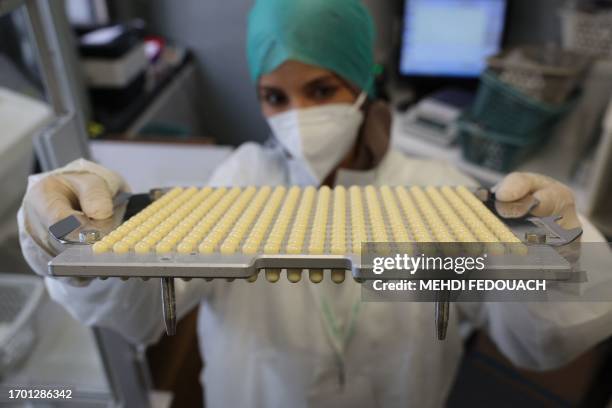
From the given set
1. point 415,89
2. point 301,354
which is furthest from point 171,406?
point 415,89

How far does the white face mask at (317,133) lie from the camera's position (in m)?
0.81

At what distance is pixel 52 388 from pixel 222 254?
347 mm

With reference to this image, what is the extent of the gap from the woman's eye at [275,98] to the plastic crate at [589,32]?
1.26 m

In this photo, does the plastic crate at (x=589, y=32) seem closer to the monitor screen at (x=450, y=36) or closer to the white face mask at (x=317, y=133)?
the monitor screen at (x=450, y=36)

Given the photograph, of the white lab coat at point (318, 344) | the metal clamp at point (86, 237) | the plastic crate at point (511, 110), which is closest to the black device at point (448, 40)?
the plastic crate at point (511, 110)

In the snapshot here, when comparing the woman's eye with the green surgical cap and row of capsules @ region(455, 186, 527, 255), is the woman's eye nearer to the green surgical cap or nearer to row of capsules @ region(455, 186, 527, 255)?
the green surgical cap

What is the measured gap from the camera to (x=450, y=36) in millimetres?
1864

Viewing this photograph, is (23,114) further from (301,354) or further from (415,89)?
(415,89)

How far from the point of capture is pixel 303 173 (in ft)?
2.84

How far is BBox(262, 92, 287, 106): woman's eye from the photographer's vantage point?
83 centimetres

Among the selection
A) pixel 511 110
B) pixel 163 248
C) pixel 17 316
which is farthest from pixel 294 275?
pixel 511 110

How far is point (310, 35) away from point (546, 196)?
44 cm

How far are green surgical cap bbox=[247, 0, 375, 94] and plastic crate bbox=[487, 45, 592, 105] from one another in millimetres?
802

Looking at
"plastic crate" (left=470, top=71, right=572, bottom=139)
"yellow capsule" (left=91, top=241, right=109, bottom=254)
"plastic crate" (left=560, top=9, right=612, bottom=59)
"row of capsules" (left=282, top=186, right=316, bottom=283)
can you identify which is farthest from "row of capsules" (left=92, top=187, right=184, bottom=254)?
"plastic crate" (left=560, top=9, right=612, bottom=59)
